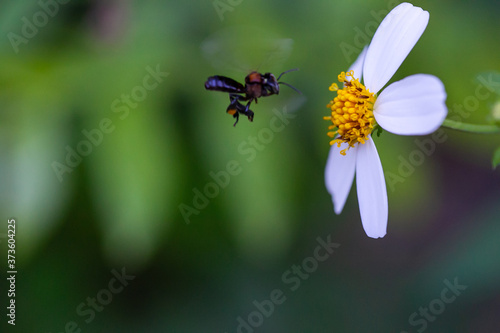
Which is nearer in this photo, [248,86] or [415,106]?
Result: [415,106]

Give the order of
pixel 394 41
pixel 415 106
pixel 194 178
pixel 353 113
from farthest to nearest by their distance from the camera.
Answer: pixel 194 178 → pixel 353 113 → pixel 394 41 → pixel 415 106

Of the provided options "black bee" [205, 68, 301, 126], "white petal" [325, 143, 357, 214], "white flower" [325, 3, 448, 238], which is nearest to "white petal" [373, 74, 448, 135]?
"white flower" [325, 3, 448, 238]

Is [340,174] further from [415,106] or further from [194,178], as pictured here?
[194,178]

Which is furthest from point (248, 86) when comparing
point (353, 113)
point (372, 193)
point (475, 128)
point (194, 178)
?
point (194, 178)

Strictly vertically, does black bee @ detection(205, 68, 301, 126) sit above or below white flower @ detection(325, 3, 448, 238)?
above

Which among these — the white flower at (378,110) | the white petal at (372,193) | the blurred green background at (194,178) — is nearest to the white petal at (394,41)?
the white flower at (378,110)

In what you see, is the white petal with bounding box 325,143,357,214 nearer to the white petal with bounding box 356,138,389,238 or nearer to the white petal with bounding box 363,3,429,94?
the white petal with bounding box 356,138,389,238
